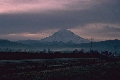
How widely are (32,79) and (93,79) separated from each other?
7933 mm

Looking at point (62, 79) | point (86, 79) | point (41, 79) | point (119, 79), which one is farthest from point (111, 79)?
point (41, 79)

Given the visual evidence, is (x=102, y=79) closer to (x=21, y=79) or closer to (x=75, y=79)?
(x=75, y=79)

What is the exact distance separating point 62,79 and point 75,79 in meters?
1.65

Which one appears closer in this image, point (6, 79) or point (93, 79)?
point (6, 79)

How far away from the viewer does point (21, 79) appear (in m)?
30.9

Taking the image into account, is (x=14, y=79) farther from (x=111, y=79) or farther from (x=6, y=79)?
(x=111, y=79)

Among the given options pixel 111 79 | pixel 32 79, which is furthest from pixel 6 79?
pixel 111 79

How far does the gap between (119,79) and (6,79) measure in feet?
46.0

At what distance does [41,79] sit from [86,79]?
5.85 meters

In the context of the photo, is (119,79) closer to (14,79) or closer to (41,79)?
(41,79)

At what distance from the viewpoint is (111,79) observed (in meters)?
32.3

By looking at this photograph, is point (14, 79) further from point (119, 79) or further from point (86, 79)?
point (119, 79)

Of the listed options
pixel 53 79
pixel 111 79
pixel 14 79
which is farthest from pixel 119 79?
pixel 14 79

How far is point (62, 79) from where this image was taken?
3225cm
